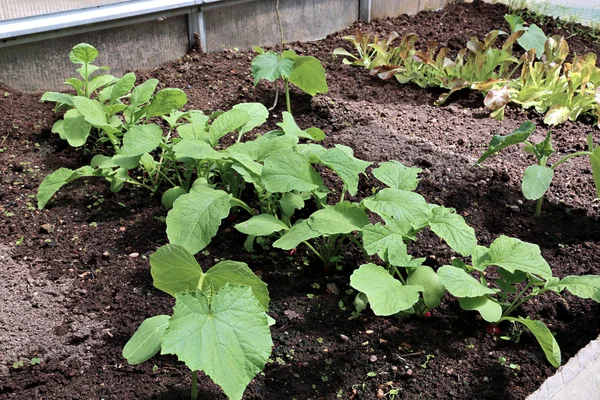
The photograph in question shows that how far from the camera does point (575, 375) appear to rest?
201 centimetres

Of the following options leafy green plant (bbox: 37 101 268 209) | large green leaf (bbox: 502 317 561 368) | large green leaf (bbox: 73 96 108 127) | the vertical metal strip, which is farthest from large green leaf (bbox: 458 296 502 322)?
the vertical metal strip

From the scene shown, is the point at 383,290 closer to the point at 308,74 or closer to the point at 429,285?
the point at 429,285

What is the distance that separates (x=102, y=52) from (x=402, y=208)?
96.2 inches

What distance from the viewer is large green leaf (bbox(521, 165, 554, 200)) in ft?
8.66

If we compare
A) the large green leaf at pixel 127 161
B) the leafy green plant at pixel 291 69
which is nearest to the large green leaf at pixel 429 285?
the large green leaf at pixel 127 161

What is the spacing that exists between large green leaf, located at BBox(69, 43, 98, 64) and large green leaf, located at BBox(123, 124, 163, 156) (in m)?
0.74

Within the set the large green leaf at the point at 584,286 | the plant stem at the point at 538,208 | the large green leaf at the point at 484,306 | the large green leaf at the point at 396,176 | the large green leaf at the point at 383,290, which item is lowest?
the plant stem at the point at 538,208

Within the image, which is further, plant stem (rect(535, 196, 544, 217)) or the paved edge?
plant stem (rect(535, 196, 544, 217))

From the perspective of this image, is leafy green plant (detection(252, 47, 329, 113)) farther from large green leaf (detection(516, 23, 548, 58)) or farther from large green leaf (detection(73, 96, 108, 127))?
large green leaf (detection(516, 23, 548, 58))

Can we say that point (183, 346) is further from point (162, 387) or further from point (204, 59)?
point (204, 59)

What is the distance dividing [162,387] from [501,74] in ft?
10.6

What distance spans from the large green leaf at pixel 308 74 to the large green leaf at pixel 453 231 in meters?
1.47

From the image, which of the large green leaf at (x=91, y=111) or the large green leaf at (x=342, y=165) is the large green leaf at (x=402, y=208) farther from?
the large green leaf at (x=91, y=111)

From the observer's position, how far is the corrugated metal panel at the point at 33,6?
336 centimetres
